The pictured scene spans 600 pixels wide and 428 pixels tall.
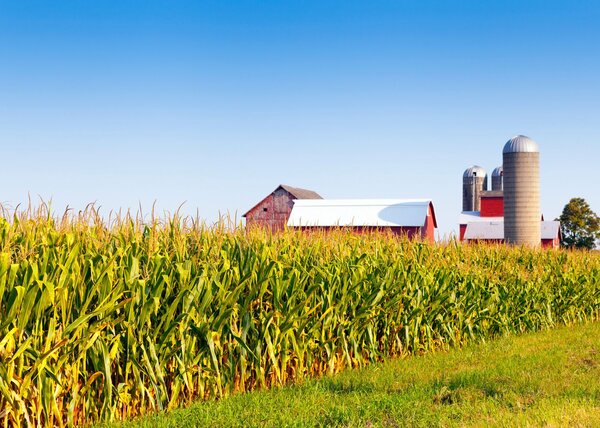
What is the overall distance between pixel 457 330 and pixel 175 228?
24.6 feet

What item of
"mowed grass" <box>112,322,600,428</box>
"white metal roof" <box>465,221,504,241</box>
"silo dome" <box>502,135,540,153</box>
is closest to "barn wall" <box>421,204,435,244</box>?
"silo dome" <box>502,135,540,153</box>

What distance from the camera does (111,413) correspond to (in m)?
7.49

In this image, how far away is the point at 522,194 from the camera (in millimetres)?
41500

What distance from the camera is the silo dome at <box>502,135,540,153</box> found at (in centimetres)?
4256

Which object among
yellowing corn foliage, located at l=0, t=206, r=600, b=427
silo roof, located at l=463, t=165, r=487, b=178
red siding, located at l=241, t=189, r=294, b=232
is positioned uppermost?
silo roof, located at l=463, t=165, r=487, b=178

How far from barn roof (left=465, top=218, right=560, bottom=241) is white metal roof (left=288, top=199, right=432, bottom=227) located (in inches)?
572

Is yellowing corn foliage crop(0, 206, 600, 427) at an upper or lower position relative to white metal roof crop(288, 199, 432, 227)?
lower

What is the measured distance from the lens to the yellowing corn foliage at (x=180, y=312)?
698 cm

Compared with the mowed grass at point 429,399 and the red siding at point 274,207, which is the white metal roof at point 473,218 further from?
the mowed grass at point 429,399

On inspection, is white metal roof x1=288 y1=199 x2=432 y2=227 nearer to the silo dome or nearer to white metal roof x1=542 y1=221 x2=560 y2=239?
the silo dome

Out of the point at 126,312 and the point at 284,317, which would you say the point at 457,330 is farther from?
the point at 126,312

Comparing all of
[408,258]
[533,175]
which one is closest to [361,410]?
[408,258]

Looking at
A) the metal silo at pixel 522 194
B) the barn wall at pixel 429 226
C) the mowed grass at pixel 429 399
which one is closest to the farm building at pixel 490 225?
the barn wall at pixel 429 226

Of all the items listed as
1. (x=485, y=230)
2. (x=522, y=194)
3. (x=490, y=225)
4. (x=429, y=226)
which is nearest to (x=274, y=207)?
(x=429, y=226)
